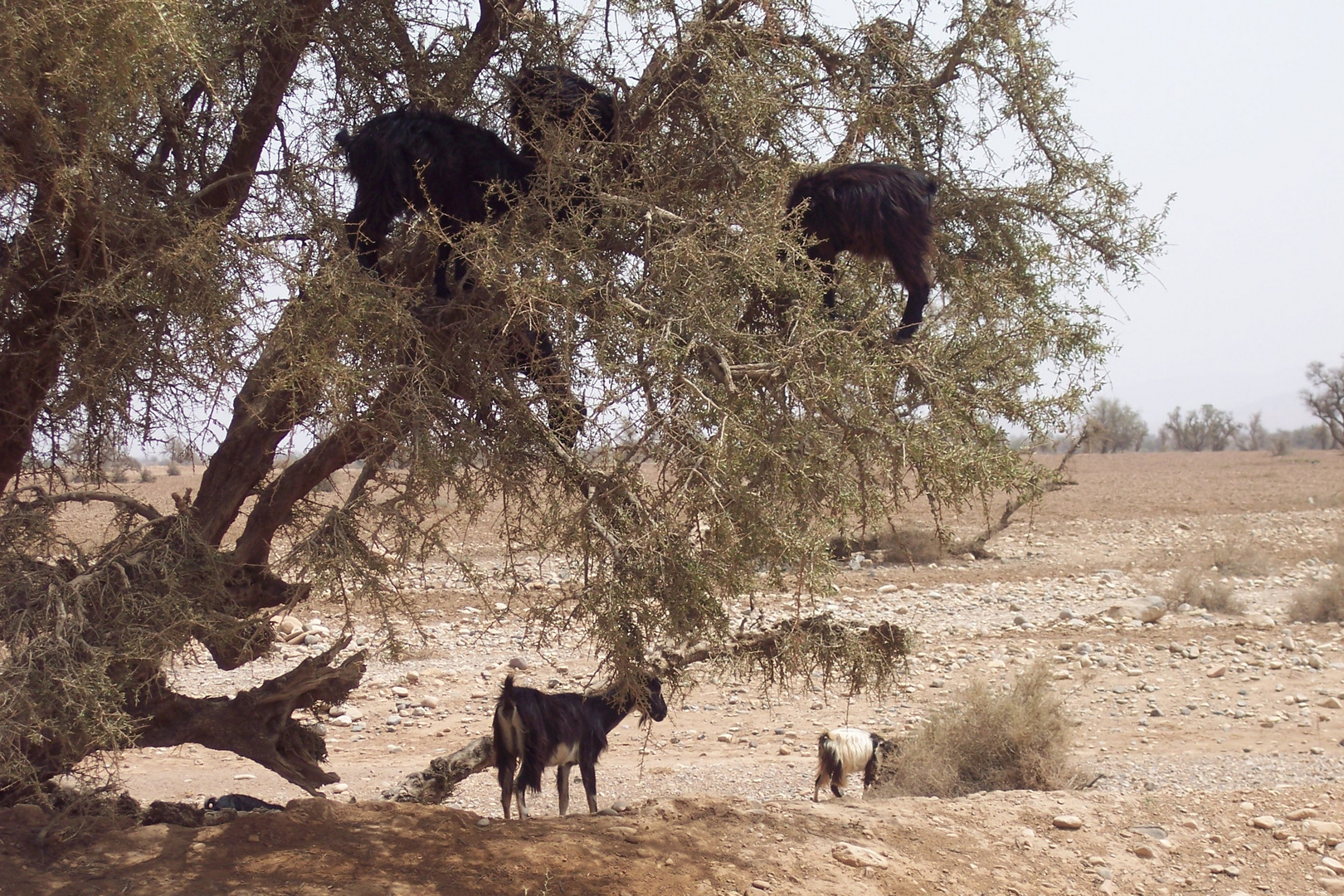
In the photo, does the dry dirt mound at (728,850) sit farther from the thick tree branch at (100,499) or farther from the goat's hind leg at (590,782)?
the thick tree branch at (100,499)

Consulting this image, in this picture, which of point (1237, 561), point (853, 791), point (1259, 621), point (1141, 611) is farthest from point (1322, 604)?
point (853, 791)

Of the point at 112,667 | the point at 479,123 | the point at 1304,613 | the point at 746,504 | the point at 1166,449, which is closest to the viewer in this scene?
the point at 746,504

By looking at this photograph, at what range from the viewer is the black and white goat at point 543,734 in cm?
578

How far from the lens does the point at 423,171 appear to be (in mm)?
4137

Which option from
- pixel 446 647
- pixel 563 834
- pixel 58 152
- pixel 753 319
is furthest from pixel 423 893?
pixel 446 647

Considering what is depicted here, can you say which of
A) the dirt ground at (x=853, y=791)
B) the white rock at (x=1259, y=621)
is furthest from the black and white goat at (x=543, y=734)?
the white rock at (x=1259, y=621)

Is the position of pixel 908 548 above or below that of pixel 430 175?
below

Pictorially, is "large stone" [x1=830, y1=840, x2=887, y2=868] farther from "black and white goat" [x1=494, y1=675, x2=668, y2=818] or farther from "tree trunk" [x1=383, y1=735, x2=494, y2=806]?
"tree trunk" [x1=383, y1=735, x2=494, y2=806]

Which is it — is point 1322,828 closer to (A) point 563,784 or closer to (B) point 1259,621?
(A) point 563,784

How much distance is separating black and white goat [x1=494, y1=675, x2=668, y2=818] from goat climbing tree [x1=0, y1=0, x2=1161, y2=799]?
92 centimetres

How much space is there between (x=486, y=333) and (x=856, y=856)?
324cm

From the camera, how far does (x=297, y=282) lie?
150 inches

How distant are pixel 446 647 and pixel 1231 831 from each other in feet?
25.3

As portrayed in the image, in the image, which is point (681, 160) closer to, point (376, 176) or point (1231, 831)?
point (376, 176)
